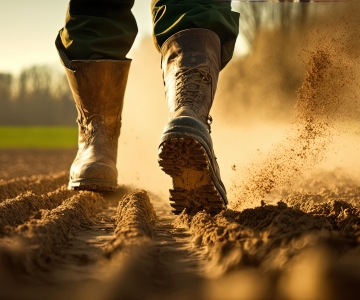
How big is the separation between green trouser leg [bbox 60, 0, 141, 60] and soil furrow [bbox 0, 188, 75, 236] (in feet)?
3.17

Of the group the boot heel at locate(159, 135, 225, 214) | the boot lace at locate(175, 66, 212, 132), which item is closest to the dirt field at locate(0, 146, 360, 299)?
the boot heel at locate(159, 135, 225, 214)

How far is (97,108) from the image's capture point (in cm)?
391

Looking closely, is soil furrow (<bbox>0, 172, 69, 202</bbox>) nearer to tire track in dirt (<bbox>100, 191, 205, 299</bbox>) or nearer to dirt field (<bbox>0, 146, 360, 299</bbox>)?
dirt field (<bbox>0, 146, 360, 299</bbox>)

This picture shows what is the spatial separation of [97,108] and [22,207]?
1.10 metres

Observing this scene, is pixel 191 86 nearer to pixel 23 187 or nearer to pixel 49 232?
pixel 49 232

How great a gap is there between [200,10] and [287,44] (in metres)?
3.97

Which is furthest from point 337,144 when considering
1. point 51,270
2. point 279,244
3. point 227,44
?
point 51,270

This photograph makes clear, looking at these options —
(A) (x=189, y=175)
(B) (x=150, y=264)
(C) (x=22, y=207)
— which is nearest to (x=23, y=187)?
(C) (x=22, y=207)

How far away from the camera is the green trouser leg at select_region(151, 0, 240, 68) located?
3.28 m

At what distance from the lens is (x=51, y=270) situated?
171cm

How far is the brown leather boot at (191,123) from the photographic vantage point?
2.71 metres

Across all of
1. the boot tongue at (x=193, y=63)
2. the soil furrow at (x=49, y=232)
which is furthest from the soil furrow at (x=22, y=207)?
the boot tongue at (x=193, y=63)

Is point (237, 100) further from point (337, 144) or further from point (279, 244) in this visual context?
point (279, 244)

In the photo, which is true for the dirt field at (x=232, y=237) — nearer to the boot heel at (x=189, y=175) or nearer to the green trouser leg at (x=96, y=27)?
the boot heel at (x=189, y=175)
